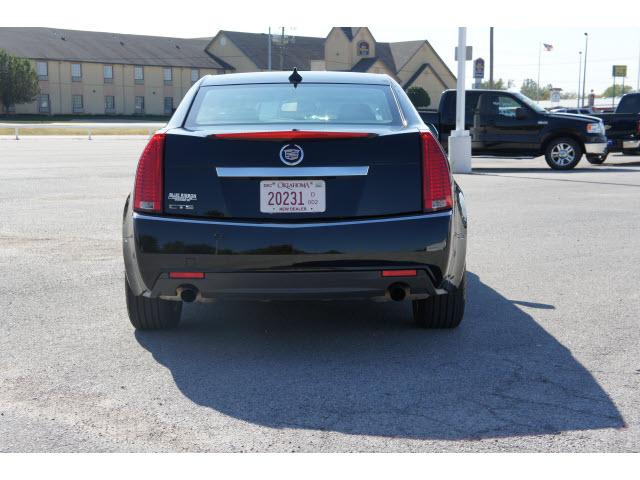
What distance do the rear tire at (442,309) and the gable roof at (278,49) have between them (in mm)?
89378

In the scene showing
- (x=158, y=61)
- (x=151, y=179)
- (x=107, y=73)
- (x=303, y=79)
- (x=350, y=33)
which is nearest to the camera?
(x=151, y=179)

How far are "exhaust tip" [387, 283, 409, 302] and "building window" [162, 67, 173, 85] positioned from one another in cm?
9359

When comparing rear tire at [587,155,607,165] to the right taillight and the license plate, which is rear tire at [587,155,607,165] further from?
the license plate

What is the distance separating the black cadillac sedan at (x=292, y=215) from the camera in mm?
4738

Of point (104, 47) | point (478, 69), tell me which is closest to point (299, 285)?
point (478, 69)

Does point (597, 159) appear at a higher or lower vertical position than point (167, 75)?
lower

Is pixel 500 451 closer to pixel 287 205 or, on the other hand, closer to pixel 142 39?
pixel 287 205

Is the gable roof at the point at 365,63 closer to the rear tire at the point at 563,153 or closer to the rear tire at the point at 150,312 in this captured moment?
the rear tire at the point at 563,153

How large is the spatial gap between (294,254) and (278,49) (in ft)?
311

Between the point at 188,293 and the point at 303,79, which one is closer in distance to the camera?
the point at 188,293

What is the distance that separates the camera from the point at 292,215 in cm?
475

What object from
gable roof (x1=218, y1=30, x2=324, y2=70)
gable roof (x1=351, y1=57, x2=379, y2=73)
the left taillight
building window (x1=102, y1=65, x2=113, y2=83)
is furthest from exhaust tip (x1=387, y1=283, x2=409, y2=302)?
building window (x1=102, y1=65, x2=113, y2=83)

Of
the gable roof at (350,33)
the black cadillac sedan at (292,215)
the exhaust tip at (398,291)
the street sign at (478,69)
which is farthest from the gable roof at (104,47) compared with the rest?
the exhaust tip at (398,291)

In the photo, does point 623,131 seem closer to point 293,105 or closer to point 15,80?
point 293,105
